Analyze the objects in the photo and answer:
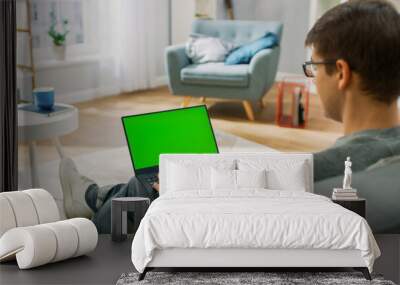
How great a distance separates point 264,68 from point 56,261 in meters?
2.17

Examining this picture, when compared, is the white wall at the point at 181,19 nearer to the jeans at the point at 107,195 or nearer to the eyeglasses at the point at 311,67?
the eyeglasses at the point at 311,67

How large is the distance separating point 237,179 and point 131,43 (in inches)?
62.5

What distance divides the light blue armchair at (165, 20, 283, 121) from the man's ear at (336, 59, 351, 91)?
1.51 ft

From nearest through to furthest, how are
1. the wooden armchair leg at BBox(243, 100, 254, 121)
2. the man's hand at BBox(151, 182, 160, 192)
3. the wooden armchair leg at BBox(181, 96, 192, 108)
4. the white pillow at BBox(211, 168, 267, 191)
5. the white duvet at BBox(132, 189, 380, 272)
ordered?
the white duvet at BBox(132, 189, 380, 272), the white pillow at BBox(211, 168, 267, 191), the man's hand at BBox(151, 182, 160, 192), the wooden armchair leg at BBox(243, 100, 254, 121), the wooden armchair leg at BBox(181, 96, 192, 108)

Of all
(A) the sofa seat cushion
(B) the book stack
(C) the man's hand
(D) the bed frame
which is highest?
(A) the sofa seat cushion

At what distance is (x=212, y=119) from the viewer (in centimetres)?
618

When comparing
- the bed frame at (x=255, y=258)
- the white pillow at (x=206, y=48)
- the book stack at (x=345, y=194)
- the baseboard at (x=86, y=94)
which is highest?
the white pillow at (x=206, y=48)

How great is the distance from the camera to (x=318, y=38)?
589 centimetres

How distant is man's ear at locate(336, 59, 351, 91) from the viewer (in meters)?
5.84

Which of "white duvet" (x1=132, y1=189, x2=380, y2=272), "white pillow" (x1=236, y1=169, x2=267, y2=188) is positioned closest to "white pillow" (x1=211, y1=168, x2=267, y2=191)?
"white pillow" (x1=236, y1=169, x2=267, y2=188)

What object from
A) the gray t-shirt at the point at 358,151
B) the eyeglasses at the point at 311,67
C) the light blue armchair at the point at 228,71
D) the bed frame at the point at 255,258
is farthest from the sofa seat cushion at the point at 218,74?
the bed frame at the point at 255,258

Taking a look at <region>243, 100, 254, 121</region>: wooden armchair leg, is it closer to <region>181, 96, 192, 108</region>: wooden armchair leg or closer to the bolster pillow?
<region>181, 96, 192, 108</region>: wooden armchair leg

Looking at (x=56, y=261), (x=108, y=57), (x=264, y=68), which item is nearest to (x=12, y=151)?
(x=108, y=57)

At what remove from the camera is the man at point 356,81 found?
5.81m
